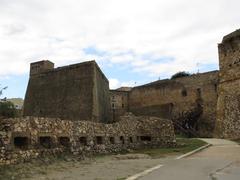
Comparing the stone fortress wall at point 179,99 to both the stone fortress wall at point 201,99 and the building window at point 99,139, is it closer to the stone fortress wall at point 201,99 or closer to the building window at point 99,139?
the stone fortress wall at point 201,99

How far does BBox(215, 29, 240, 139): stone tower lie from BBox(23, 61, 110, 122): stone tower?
11051mm

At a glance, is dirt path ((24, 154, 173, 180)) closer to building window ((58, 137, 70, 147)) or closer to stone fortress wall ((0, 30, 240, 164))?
stone fortress wall ((0, 30, 240, 164))

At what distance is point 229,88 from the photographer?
38.8m

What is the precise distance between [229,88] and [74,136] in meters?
22.5

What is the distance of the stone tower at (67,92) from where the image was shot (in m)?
36.2

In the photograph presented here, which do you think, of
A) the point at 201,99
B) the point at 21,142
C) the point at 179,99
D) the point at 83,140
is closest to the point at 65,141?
the point at 83,140

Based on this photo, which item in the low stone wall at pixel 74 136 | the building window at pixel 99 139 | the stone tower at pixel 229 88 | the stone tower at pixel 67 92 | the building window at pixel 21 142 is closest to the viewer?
the low stone wall at pixel 74 136

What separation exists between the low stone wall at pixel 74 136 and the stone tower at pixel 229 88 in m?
10.7

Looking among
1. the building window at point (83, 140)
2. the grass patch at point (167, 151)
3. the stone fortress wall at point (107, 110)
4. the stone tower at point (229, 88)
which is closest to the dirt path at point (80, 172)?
the stone fortress wall at point (107, 110)

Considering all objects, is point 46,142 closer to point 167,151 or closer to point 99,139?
point 99,139

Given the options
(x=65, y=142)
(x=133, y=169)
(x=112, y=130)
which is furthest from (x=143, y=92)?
(x=133, y=169)

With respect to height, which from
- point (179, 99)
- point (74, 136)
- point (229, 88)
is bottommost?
point (74, 136)

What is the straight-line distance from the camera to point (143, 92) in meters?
61.7

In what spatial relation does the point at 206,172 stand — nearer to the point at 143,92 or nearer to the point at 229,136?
the point at 229,136
